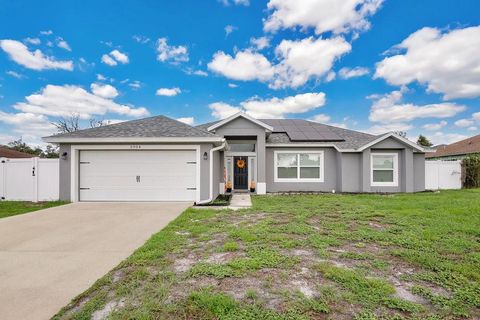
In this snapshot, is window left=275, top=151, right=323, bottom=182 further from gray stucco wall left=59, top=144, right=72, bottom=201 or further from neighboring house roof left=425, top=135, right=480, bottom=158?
neighboring house roof left=425, top=135, right=480, bottom=158

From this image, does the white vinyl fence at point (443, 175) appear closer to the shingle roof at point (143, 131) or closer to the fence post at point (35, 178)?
the shingle roof at point (143, 131)

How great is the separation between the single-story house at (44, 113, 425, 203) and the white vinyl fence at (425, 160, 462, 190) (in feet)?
4.33

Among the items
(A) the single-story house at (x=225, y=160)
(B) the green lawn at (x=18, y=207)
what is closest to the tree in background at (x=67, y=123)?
(B) the green lawn at (x=18, y=207)

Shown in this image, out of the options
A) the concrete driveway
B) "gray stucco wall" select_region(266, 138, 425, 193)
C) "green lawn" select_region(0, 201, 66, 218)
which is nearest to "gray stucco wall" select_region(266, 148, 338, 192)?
"gray stucco wall" select_region(266, 138, 425, 193)

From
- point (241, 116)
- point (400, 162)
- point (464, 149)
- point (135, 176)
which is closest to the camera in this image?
point (135, 176)

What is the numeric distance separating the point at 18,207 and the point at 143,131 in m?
5.08

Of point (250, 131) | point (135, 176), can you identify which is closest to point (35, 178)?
point (135, 176)

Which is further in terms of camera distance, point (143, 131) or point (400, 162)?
point (400, 162)

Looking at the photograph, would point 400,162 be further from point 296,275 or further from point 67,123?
point 67,123

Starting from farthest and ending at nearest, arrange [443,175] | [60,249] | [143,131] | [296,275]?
1. [443,175]
2. [143,131]
3. [60,249]
4. [296,275]

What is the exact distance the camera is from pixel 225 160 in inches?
523

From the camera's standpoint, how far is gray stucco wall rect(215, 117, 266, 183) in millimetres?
12414

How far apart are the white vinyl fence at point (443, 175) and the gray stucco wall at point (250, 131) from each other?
10107mm

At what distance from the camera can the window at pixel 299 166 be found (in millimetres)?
13273
